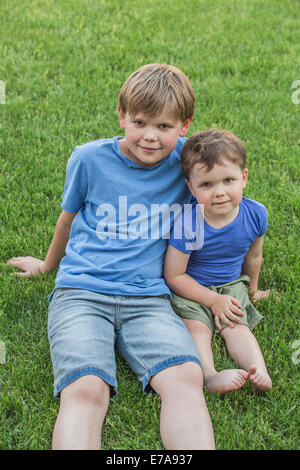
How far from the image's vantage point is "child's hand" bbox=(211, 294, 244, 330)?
8.89 ft

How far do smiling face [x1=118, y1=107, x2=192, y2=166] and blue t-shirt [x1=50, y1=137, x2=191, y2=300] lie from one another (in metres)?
0.10

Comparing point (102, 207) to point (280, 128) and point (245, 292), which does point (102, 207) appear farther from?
point (280, 128)

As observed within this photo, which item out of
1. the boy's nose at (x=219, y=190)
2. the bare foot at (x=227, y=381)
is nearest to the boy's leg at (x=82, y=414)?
the bare foot at (x=227, y=381)

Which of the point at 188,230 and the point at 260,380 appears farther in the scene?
the point at 188,230

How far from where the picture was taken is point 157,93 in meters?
2.51

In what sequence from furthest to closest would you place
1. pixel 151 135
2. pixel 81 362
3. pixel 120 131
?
pixel 120 131 → pixel 151 135 → pixel 81 362

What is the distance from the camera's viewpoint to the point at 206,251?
279 centimetres

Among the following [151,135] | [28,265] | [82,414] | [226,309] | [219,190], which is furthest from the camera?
[28,265]

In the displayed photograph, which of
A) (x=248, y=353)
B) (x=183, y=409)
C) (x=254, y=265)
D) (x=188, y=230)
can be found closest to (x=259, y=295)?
(x=254, y=265)

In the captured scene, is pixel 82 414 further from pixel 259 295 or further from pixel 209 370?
pixel 259 295

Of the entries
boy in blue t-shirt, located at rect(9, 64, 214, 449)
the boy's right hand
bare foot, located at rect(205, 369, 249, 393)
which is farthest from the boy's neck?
the boy's right hand

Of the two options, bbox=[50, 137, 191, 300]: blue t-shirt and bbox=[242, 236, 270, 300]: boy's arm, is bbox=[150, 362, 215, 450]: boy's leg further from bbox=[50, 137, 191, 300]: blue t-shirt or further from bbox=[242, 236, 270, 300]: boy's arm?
bbox=[242, 236, 270, 300]: boy's arm

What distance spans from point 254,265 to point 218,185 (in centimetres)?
56

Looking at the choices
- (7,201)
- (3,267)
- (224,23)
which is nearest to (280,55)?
(224,23)
